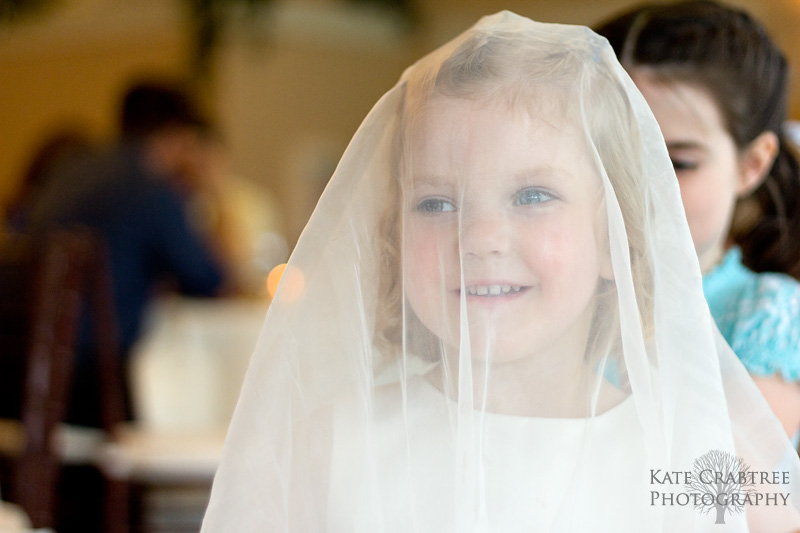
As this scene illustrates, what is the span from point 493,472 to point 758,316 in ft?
1.29

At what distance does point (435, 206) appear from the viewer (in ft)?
2.26

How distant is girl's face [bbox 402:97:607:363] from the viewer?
0.67 meters

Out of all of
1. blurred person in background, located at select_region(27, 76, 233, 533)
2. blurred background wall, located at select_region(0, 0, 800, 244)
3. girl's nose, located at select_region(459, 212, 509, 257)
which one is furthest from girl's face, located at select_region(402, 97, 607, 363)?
blurred background wall, located at select_region(0, 0, 800, 244)

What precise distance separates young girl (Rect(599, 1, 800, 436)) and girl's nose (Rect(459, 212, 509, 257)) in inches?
13.5

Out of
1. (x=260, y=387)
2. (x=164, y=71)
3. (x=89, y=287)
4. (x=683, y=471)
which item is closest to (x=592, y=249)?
(x=683, y=471)

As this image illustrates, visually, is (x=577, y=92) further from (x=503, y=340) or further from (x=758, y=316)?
(x=758, y=316)

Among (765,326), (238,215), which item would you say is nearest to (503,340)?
(765,326)

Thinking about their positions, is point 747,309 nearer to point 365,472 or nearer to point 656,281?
point 656,281

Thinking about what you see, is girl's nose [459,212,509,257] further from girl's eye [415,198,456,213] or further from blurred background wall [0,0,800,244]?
blurred background wall [0,0,800,244]

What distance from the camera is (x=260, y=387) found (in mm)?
Answer: 691

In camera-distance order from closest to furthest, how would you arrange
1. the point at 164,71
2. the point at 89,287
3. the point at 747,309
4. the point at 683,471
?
the point at 683,471 < the point at 747,309 < the point at 89,287 < the point at 164,71

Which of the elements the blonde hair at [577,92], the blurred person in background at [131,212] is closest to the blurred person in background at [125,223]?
the blurred person in background at [131,212]

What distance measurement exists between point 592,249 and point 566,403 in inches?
5.0

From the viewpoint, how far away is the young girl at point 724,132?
34.9 inches
